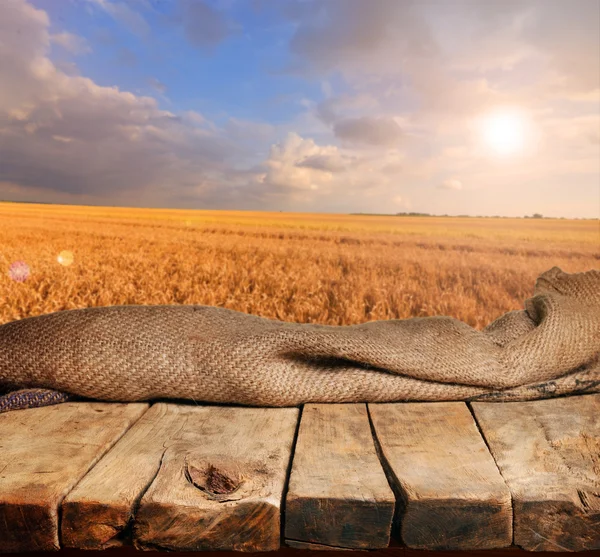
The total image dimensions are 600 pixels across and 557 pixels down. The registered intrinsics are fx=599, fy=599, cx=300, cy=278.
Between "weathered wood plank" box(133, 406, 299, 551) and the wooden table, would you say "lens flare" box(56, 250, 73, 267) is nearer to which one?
the wooden table

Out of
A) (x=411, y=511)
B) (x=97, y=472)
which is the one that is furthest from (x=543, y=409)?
(x=97, y=472)

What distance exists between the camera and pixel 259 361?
1.67 meters

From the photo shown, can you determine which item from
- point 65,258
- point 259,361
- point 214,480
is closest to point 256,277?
point 65,258

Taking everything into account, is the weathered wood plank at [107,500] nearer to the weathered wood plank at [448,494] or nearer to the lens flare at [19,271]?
the weathered wood plank at [448,494]

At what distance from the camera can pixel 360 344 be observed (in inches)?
67.6

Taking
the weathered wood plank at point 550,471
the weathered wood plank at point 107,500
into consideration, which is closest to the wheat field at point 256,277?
the weathered wood plank at point 550,471

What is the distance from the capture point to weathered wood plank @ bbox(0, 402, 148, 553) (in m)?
1.05

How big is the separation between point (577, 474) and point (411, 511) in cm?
36

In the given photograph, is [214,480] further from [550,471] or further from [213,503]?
[550,471]

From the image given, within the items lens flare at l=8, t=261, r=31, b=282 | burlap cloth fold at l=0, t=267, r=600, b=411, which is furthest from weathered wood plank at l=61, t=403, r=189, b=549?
lens flare at l=8, t=261, r=31, b=282

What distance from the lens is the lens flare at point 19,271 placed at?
11.9 feet

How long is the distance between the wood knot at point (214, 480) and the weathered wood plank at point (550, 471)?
1.65ft

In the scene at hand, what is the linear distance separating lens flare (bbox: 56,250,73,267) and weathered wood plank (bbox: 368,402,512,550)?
321 centimetres

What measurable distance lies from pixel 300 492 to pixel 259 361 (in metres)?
0.65
